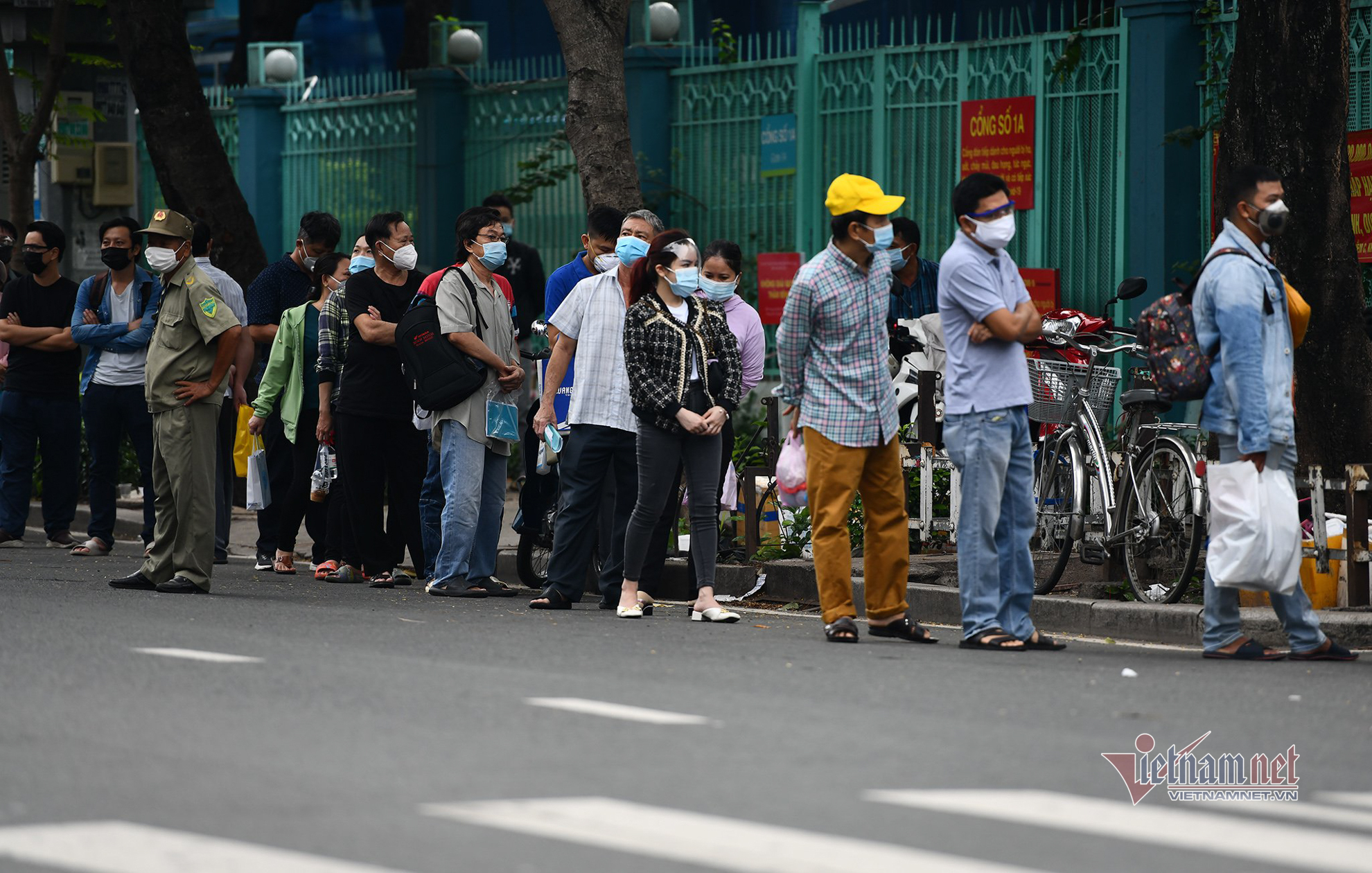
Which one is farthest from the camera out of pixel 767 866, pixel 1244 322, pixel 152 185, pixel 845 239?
pixel 152 185

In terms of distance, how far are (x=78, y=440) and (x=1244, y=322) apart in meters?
8.33

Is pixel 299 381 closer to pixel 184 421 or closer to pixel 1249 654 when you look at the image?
pixel 184 421

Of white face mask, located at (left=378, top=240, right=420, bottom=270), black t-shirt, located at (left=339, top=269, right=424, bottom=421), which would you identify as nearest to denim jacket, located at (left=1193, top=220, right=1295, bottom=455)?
white face mask, located at (left=378, top=240, right=420, bottom=270)

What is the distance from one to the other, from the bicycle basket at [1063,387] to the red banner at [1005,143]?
4.43m

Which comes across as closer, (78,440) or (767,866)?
(767,866)

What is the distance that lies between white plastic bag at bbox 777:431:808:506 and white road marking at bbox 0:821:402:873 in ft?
16.1

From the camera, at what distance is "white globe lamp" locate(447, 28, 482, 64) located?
18.7 m

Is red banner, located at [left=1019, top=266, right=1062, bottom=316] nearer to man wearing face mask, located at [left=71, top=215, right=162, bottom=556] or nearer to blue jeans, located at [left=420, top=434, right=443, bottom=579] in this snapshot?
blue jeans, located at [left=420, top=434, right=443, bottom=579]

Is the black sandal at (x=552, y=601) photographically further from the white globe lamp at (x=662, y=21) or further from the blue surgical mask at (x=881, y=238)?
the white globe lamp at (x=662, y=21)

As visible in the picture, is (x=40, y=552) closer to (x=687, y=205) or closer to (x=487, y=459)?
(x=487, y=459)

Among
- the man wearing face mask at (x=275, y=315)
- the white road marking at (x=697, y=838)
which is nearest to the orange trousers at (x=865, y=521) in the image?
the white road marking at (x=697, y=838)

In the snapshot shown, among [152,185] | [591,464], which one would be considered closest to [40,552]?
[591,464]

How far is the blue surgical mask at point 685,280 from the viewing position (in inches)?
371

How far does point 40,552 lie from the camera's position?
13.1 metres
